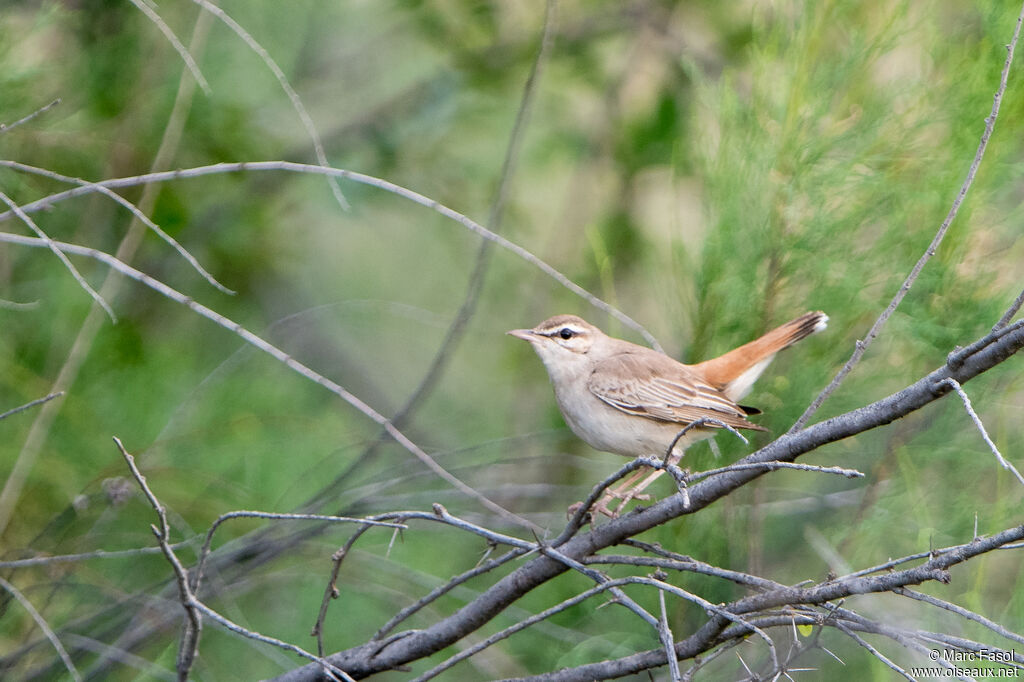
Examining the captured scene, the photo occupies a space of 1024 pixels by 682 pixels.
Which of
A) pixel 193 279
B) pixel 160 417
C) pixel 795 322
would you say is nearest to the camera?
pixel 795 322

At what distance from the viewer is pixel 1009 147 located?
98.1 inches

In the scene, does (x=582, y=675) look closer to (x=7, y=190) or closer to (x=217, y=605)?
(x=217, y=605)

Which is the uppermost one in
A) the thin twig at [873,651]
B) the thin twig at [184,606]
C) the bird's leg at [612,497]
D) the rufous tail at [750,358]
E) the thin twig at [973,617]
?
the rufous tail at [750,358]

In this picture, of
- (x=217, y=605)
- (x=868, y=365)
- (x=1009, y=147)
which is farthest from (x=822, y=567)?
(x=217, y=605)

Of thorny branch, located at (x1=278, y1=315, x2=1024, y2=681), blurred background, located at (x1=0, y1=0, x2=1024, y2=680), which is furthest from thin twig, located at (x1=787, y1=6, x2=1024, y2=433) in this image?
blurred background, located at (x1=0, y1=0, x2=1024, y2=680)

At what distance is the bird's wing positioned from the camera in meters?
3.26

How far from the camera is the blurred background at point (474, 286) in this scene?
257 cm

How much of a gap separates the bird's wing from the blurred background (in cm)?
18

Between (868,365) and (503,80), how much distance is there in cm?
239

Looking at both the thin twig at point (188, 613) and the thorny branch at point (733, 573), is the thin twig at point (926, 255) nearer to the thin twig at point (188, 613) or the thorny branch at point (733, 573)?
the thorny branch at point (733, 573)

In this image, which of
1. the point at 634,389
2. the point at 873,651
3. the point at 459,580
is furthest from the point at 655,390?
Result: the point at 873,651

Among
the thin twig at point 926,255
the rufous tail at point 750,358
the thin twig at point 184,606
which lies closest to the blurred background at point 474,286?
the rufous tail at point 750,358

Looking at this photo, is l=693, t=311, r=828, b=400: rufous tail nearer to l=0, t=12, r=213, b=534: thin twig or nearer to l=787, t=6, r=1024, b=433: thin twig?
l=787, t=6, r=1024, b=433: thin twig


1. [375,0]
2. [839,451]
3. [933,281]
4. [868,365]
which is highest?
[375,0]
